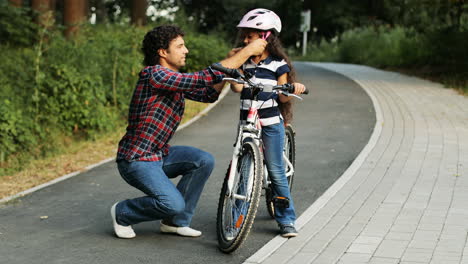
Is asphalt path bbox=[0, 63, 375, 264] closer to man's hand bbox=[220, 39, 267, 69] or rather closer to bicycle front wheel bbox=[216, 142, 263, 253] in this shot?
bicycle front wheel bbox=[216, 142, 263, 253]

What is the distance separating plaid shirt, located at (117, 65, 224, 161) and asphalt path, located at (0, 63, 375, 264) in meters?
0.77

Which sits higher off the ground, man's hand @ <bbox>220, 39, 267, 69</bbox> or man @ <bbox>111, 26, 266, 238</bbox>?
man's hand @ <bbox>220, 39, 267, 69</bbox>

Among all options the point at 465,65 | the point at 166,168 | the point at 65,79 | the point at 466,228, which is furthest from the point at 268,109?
the point at 465,65

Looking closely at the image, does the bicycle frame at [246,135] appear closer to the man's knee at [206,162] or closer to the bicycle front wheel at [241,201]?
the bicycle front wheel at [241,201]

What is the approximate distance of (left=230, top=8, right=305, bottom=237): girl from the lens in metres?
5.77

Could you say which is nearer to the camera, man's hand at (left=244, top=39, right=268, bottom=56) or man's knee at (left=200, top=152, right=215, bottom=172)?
man's hand at (left=244, top=39, right=268, bottom=56)

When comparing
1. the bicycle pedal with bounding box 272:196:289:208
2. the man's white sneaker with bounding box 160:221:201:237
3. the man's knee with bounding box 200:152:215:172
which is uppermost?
the man's knee with bounding box 200:152:215:172

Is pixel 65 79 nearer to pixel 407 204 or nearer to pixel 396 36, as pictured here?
pixel 407 204

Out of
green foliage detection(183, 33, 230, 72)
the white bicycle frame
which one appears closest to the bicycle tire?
the white bicycle frame

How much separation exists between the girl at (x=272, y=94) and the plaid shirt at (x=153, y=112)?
402 millimetres

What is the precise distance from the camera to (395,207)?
7086 millimetres

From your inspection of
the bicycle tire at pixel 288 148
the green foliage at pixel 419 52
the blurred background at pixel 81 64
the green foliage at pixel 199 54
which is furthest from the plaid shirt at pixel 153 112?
the green foliage at pixel 199 54

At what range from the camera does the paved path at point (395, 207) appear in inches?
222

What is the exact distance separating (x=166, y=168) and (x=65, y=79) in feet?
21.2
